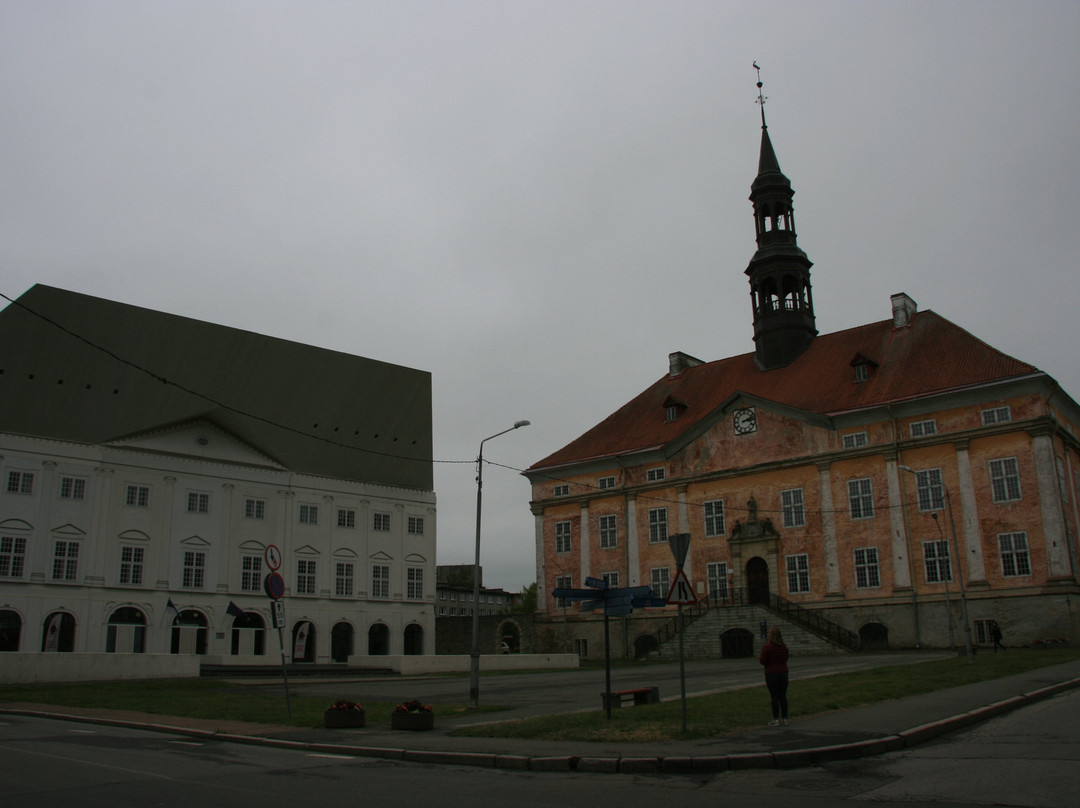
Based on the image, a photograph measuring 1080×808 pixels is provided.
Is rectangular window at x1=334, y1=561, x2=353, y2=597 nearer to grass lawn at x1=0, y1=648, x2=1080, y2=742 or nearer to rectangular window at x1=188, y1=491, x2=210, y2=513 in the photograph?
rectangular window at x1=188, y1=491, x2=210, y2=513

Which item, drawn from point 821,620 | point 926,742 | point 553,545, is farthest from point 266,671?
point 926,742

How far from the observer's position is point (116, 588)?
169 feet

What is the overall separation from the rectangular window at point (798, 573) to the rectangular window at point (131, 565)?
3642 cm

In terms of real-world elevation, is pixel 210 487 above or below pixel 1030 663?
above

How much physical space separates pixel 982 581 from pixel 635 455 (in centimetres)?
2104

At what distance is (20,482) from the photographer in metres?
49.0

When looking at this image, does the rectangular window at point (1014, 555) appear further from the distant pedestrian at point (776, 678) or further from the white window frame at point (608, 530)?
the distant pedestrian at point (776, 678)

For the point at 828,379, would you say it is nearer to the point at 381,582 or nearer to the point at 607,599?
the point at 381,582

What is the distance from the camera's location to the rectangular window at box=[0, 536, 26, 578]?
157 feet

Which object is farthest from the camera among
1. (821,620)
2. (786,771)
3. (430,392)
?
(430,392)

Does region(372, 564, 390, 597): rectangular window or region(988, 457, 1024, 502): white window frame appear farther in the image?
region(372, 564, 390, 597): rectangular window

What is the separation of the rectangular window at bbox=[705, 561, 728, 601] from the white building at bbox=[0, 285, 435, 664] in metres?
22.9

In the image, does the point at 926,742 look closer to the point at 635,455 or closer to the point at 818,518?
the point at 818,518

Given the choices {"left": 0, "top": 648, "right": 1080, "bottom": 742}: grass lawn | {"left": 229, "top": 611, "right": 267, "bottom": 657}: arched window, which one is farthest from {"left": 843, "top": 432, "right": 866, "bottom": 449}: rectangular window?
{"left": 229, "top": 611, "right": 267, "bottom": 657}: arched window
